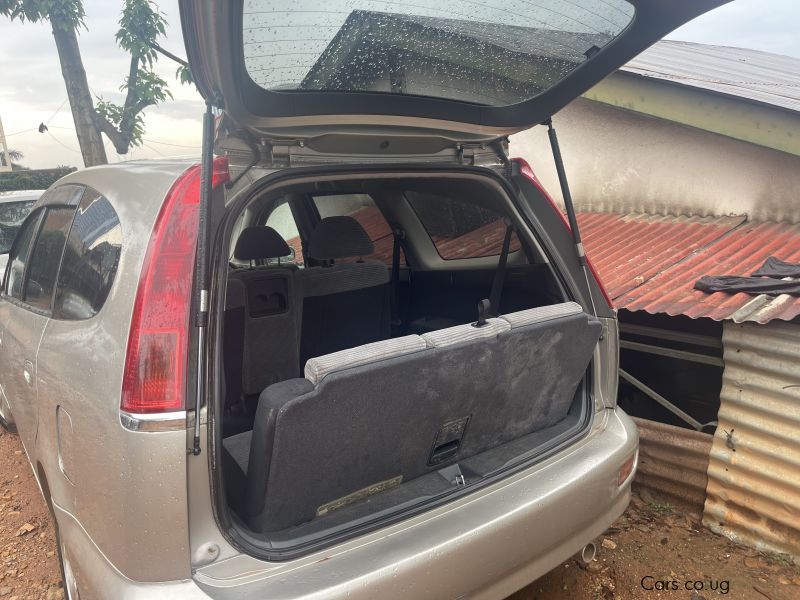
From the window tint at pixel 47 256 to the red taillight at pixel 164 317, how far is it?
2.75 ft

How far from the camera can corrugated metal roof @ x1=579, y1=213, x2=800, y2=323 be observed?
2814 mm

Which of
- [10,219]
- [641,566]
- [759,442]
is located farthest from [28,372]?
[10,219]

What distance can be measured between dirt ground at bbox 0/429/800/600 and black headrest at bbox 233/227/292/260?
1.70m

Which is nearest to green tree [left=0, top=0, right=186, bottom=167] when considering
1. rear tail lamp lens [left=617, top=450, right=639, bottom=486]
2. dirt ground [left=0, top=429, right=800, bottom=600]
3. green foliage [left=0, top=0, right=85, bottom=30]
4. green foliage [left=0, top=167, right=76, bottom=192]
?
green foliage [left=0, top=0, right=85, bottom=30]

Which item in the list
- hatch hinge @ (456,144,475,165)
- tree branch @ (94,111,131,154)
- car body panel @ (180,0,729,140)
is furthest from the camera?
tree branch @ (94,111,131,154)

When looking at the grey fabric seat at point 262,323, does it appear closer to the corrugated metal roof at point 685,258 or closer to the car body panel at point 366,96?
the car body panel at point 366,96

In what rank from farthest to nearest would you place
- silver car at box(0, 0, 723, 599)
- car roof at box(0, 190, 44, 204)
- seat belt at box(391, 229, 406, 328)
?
car roof at box(0, 190, 44, 204) < seat belt at box(391, 229, 406, 328) < silver car at box(0, 0, 723, 599)

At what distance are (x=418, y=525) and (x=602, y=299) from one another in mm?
1164

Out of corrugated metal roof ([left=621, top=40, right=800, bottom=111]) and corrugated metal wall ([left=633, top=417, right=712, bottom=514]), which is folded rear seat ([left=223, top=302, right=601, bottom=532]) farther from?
corrugated metal roof ([left=621, top=40, right=800, bottom=111])

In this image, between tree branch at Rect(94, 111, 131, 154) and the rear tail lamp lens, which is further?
tree branch at Rect(94, 111, 131, 154)

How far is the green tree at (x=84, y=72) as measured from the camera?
603 centimetres

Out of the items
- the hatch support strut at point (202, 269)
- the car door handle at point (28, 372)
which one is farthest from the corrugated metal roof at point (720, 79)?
the car door handle at point (28, 372)

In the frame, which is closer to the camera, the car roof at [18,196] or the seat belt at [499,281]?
the seat belt at [499,281]

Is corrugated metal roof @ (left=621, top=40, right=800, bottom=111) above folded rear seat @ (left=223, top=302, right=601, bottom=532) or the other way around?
above
